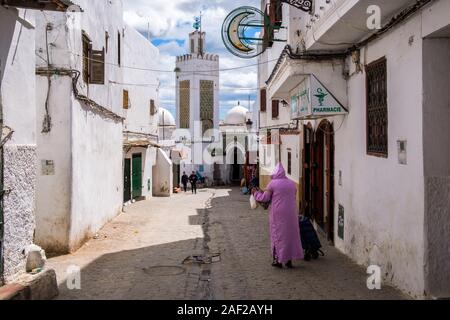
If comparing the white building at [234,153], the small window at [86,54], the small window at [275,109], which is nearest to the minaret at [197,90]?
the white building at [234,153]

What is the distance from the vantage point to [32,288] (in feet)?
17.0

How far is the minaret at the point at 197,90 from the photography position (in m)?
39.9

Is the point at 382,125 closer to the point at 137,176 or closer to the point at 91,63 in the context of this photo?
the point at 91,63

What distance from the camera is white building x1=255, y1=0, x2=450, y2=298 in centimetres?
514

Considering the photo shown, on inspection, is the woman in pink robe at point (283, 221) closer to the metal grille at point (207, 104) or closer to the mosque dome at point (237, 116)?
the metal grille at point (207, 104)

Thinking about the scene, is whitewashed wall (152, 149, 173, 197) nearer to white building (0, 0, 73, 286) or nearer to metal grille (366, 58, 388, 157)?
metal grille (366, 58, 388, 157)

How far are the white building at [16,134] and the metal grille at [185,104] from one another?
3465cm

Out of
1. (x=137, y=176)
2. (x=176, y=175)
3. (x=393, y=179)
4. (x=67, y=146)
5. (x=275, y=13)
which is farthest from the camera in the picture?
(x=176, y=175)

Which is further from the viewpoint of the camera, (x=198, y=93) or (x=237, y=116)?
(x=237, y=116)

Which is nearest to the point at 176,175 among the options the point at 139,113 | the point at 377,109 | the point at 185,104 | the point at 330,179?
the point at 185,104

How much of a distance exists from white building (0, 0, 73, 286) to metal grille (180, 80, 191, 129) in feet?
114

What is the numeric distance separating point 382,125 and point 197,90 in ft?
112

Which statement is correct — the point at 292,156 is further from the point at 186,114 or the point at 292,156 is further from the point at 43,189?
the point at 186,114
